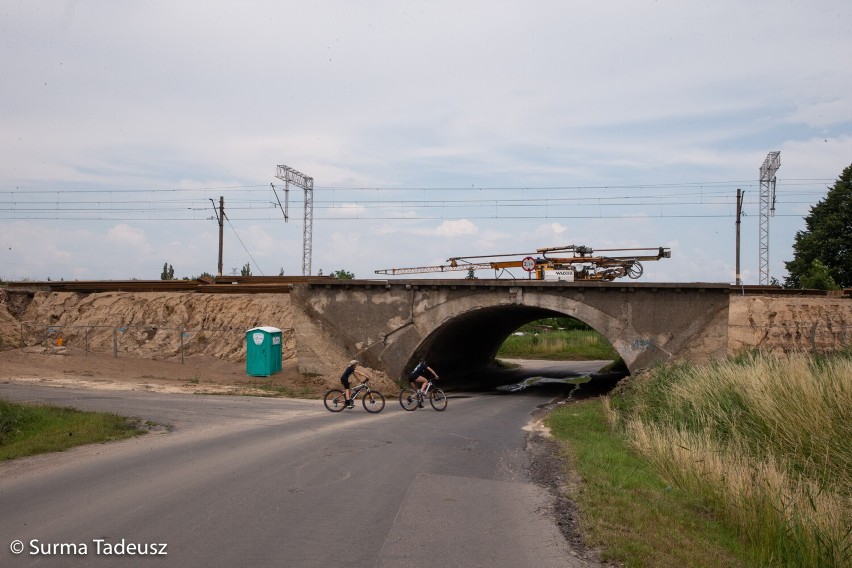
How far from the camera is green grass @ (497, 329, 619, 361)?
195 feet

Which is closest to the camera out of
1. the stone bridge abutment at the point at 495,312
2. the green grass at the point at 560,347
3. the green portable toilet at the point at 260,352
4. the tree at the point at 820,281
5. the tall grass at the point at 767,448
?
the tall grass at the point at 767,448

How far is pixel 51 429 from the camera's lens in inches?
572

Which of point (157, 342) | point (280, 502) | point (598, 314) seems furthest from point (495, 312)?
point (280, 502)

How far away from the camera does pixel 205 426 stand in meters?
16.3

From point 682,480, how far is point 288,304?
2868 cm

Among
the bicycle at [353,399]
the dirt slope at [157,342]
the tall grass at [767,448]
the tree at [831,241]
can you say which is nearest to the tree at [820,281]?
the tree at [831,241]

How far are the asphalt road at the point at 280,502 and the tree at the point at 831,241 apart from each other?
42.7 metres

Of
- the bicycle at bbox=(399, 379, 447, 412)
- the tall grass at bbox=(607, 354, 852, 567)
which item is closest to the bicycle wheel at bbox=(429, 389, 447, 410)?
the bicycle at bbox=(399, 379, 447, 412)

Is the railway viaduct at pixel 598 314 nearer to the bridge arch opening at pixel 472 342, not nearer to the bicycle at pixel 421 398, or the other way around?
the bridge arch opening at pixel 472 342

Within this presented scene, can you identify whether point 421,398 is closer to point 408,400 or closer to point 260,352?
point 408,400

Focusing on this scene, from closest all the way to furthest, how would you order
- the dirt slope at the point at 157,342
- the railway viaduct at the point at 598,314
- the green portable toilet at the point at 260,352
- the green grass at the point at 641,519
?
1. the green grass at the point at 641,519
2. the railway viaduct at the point at 598,314
3. the dirt slope at the point at 157,342
4. the green portable toilet at the point at 260,352

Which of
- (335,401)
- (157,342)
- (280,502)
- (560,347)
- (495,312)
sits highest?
(495,312)

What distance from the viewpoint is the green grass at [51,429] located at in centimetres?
1282

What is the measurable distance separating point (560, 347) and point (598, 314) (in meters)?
32.4
